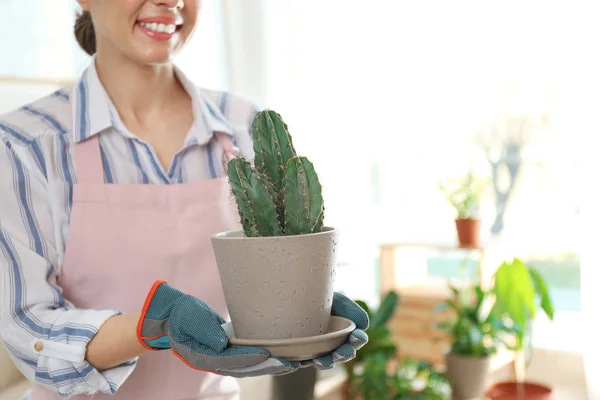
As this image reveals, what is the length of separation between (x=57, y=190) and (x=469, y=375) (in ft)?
7.60

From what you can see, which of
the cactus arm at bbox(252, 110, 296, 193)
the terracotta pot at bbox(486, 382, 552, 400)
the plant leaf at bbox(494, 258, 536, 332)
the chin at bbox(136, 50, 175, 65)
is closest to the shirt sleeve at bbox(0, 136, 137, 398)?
the chin at bbox(136, 50, 175, 65)

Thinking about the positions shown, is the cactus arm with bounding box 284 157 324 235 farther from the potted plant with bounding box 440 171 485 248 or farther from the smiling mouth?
the potted plant with bounding box 440 171 485 248

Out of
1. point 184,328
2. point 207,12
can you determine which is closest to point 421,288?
point 207,12

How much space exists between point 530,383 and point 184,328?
8.55 feet

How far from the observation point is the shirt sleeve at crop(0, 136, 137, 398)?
1118 millimetres

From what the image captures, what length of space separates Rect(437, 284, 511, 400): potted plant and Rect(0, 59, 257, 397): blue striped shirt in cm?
199

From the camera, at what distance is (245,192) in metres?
0.91

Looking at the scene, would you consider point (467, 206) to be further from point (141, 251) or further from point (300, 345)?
point (300, 345)

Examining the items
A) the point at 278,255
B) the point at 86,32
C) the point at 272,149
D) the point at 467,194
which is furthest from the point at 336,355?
the point at 467,194

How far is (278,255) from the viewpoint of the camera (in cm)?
90

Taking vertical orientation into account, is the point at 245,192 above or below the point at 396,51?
below

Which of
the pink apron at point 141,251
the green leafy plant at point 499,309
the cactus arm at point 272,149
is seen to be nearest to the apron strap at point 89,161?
the pink apron at point 141,251

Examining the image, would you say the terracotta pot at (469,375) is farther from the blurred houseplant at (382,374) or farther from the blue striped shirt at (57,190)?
the blue striped shirt at (57,190)

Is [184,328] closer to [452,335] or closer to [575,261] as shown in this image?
[452,335]
